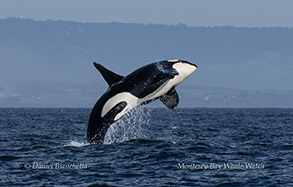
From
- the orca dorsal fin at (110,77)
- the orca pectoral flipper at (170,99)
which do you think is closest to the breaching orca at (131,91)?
the orca dorsal fin at (110,77)

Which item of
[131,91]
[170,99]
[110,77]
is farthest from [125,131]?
[131,91]

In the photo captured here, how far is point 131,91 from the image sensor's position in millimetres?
26391

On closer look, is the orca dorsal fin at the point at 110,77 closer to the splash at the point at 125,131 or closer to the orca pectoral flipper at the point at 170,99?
the splash at the point at 125,131

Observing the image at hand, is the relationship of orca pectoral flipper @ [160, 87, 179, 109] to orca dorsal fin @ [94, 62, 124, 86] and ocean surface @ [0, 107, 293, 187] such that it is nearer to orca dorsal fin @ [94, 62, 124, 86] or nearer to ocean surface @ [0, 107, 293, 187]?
orca dorsal fin @ [94, 62, 124, 86]

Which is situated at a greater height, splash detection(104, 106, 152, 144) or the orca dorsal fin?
the orca dorsal fin

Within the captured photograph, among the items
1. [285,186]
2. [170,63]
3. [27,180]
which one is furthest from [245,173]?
[27,180]

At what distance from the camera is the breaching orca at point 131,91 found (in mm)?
26203

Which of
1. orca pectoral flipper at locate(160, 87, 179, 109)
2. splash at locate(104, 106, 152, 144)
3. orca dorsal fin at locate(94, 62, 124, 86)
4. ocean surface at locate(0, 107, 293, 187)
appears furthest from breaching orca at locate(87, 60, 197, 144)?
splash at locate(104, 106, 152, 144)

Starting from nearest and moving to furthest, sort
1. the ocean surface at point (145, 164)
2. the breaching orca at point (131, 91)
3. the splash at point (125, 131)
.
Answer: the ocean surface at point (145, 164)
the breaching orca at point (131, 91)
the splash at point (125, 131)

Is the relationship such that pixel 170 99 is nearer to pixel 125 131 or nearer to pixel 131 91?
pixel 131 91

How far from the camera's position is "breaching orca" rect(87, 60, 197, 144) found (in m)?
26.2

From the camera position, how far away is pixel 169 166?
25.9m

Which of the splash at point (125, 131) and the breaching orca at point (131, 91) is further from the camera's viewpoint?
the splash at point (125, 131)

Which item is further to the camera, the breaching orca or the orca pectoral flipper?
the orca pectoral flipper
